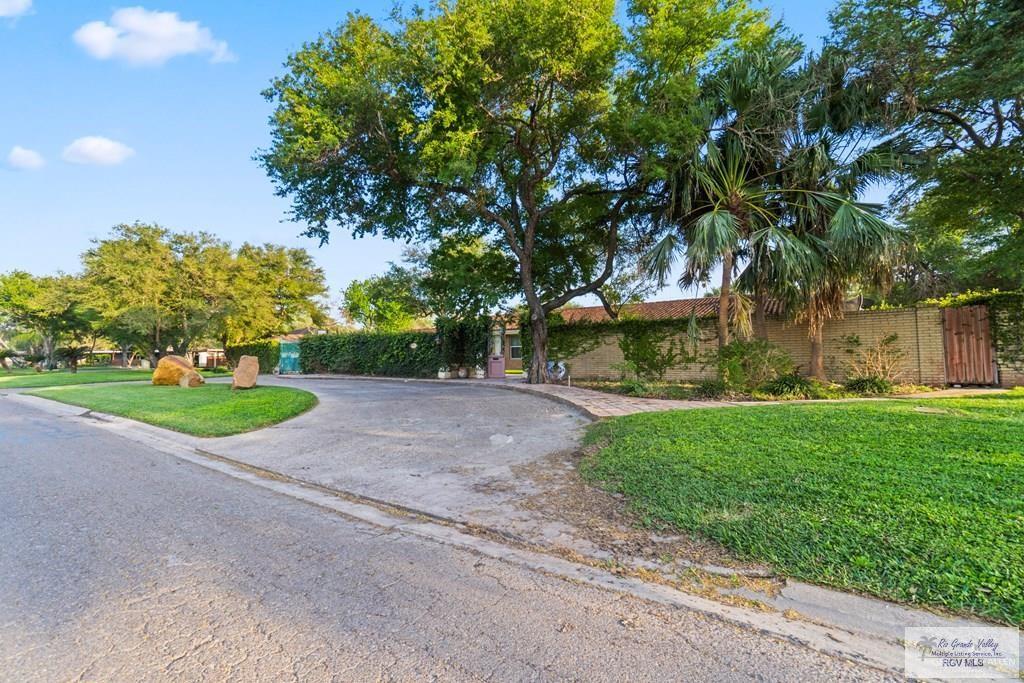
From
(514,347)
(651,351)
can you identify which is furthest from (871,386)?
(514,347)

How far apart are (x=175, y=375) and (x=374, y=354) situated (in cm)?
801

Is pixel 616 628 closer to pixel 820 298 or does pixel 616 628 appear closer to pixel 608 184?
pixel 820 298

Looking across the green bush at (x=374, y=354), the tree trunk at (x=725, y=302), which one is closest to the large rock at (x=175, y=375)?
the green bush at (x=374, y=354)

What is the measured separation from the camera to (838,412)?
659 cm

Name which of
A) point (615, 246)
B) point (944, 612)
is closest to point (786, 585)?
point (944, 612)

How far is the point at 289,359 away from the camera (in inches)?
1153

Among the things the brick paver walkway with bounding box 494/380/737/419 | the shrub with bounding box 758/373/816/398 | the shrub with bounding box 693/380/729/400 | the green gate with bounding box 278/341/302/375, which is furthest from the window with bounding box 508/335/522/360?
the shrub with bounding box 758/373/816/398

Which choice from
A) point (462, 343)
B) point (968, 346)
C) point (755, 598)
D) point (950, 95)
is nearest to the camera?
point (755, 598)

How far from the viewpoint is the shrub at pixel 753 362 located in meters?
10.6

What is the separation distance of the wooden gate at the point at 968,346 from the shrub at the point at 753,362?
4.55m

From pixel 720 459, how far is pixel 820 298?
Answer: 9001mm

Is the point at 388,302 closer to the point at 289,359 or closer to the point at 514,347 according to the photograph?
the point at 289,359

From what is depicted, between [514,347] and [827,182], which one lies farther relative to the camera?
[514,347]

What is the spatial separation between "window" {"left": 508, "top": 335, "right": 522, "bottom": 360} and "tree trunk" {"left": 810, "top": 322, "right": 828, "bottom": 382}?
53.3 feet
